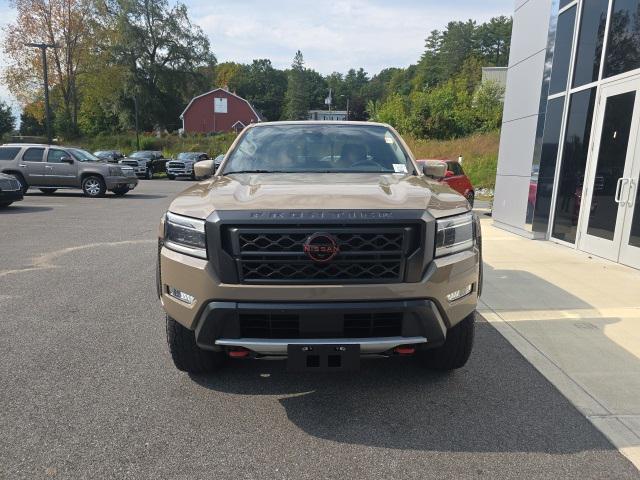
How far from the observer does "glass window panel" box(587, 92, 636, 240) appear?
7062 mm

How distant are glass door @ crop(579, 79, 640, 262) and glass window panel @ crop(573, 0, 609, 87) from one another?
57 cm

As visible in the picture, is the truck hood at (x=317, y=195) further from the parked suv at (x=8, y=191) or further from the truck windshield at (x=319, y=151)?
the parked suv at (x=8, y=191)

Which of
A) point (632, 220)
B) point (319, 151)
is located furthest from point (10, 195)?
point (632, 220)

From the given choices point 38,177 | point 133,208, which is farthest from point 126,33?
point 133,208

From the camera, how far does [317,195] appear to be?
2785 mm

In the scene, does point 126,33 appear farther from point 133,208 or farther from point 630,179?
point 630,179

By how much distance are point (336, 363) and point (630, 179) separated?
20.5ft

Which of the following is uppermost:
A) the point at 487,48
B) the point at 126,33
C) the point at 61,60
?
the point at 487,48

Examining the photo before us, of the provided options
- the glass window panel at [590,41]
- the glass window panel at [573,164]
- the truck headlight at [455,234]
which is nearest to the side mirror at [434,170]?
the truck headlight at [455,234]

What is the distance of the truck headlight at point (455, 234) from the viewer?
2.71 metres

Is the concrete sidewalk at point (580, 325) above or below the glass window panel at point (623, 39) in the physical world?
below

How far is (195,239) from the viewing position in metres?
2.69

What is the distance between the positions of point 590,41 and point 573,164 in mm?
2056

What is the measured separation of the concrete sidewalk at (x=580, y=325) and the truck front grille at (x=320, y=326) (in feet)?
4.31
